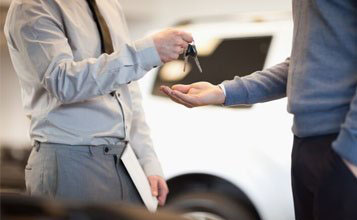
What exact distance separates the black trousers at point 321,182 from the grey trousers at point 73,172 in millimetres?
489

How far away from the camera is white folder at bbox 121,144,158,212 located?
178 centimetres

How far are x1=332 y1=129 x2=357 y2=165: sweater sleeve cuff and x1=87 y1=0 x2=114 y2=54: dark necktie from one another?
0.68m

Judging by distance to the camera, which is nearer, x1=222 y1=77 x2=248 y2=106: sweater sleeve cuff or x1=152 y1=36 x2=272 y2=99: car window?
x1=222 y1=77 x2=248 y2=106: sweater sleeve cuff

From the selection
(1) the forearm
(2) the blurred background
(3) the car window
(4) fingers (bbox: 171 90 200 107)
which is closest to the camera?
(1) the forearm

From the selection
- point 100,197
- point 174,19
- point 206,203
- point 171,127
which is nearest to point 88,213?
point 100,197

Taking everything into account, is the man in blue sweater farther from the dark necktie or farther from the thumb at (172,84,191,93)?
the dark necktie

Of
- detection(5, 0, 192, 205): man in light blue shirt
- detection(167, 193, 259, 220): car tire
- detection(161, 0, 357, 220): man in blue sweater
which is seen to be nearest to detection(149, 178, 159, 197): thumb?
detection(5, 0, 192, 205): man in light blue shirt

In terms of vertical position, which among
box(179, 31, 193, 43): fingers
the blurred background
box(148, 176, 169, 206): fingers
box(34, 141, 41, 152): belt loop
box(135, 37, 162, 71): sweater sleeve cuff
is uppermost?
box(179, 31, 193, 43): fingers

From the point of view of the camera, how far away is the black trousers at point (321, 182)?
4.48 ft

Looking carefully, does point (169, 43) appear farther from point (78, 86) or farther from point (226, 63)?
point (226, 63)

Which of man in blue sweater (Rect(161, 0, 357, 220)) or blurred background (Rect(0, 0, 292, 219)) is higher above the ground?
man in blue sweater (Rect(161, 0, 357, 220))

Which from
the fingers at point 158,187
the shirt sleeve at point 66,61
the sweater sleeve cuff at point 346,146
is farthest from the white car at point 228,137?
the sweater sleeve cuff at point 346,146

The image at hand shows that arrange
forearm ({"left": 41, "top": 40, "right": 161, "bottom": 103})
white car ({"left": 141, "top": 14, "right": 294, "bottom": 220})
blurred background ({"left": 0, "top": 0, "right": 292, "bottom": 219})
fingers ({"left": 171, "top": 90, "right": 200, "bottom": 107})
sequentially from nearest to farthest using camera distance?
forearm ({"left": 41, "top": 40, "right": 161, "bottom": 103})
fingers ({"left": 171, "top": 90, "right": 200, "bottom": 107})
white car ({"left": 141, "top": 14, "right": 294, "bottom": 220})
blurred background ({"left": 0, "top": 0, "right": 292, "bottom": 219})

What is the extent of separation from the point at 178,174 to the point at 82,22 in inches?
71.0
